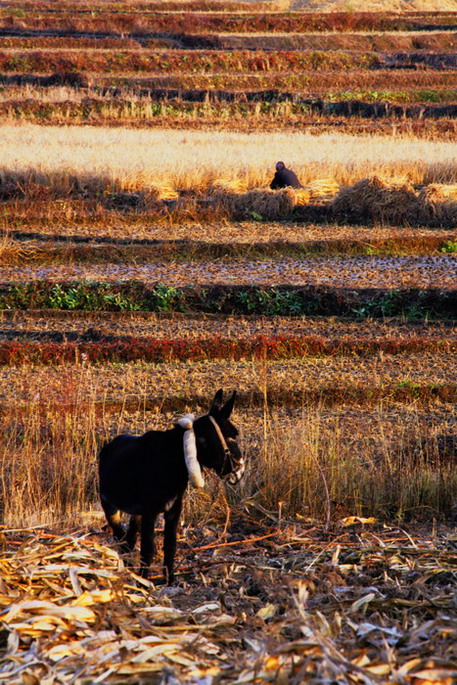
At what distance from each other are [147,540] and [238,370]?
5.09m

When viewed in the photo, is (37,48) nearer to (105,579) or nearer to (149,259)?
(149,259)

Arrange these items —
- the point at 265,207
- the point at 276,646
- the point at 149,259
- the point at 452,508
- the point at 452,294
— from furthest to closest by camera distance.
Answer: the point at 265,207
the point at 149,259
the point at 452,294
the point at 452,508
the point at 276,646

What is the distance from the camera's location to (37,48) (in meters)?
37.8

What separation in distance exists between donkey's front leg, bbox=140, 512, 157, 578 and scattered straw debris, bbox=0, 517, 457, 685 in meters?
0.21

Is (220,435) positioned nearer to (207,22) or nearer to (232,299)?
(232,299)

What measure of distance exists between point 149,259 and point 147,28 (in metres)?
31.3

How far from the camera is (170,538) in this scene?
4250 mm

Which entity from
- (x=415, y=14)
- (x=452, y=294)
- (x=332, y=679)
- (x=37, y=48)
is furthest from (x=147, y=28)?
(x=332, y=679)

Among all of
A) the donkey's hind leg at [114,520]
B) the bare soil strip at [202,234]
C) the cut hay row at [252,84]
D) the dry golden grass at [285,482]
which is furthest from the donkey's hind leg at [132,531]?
the cut hay row at [252,84]

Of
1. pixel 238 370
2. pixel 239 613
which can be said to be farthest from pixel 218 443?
pixel 238 370

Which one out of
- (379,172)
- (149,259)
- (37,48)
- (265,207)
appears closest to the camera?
(149,259)

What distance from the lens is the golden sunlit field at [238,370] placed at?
3094 millimetres

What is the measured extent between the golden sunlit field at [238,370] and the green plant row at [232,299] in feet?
0.10

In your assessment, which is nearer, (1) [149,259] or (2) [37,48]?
(1) [149,259]
